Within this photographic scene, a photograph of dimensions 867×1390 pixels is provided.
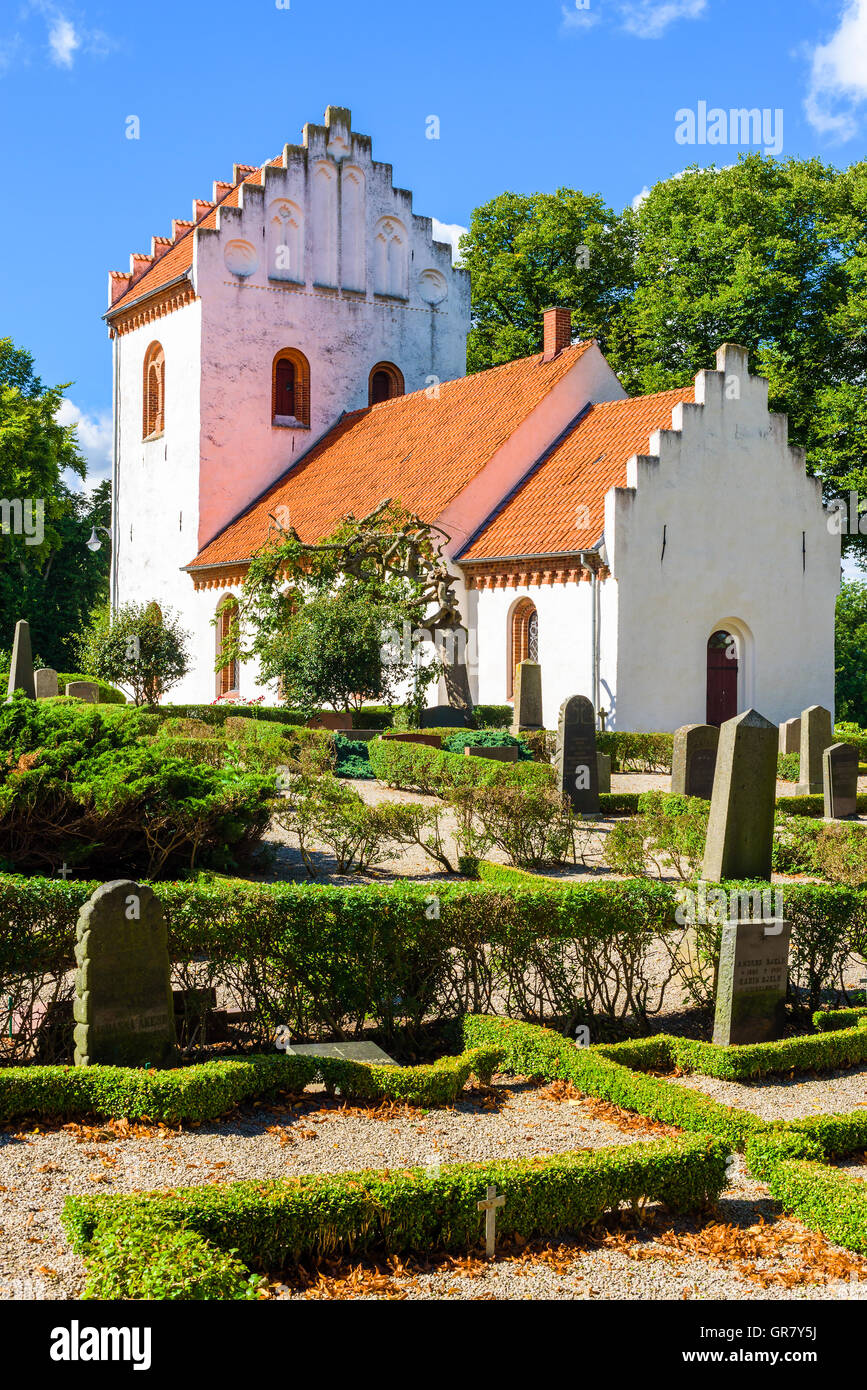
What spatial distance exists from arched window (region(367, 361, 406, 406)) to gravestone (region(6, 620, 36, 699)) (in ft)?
54.4

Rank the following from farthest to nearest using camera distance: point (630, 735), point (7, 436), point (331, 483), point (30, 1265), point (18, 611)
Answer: point (18, 611)
point (7, 436)
point (331, 483)
point (630, 735)
point (30, 1265)

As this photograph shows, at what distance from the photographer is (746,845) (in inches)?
388

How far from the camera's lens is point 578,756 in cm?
1691

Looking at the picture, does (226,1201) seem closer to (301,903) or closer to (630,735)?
(301,903)

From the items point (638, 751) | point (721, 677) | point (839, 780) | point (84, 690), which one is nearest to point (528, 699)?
point (638, 751)

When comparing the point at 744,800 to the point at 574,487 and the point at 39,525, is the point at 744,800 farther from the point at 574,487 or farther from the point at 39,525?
the point at 39,525

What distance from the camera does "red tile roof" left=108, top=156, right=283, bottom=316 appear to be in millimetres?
34500

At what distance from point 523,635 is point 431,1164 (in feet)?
67.3

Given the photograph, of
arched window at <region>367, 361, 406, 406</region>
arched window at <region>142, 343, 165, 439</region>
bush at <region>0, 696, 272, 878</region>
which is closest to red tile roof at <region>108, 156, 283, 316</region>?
arched window at <region>142, 343, 165, 439</region>

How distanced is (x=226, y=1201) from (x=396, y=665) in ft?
62.5

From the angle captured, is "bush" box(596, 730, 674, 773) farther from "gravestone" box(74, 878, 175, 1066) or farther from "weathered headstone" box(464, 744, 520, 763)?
"gravestone" box(74, 878, 175, 1066)

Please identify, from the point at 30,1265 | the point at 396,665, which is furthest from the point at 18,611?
the point at 30,1265
